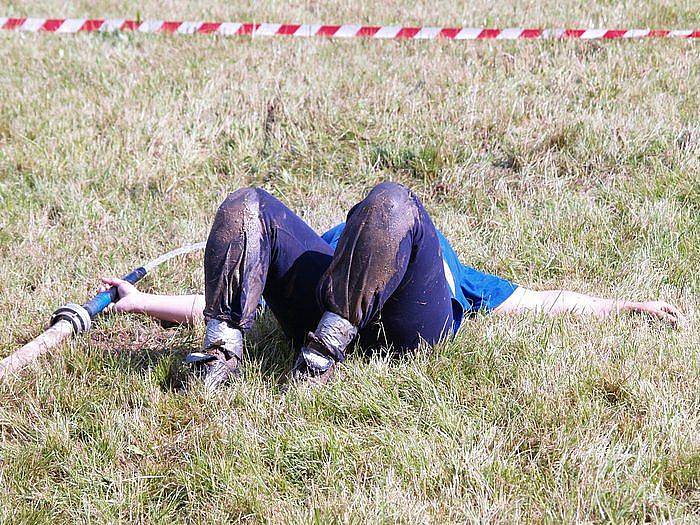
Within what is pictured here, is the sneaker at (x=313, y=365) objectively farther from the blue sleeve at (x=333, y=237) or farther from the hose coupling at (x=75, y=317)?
the hose coupling at (x=75, y=317)

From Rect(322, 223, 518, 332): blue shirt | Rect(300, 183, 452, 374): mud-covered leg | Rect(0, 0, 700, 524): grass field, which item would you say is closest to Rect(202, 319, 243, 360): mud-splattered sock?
Rect(0, 0, 700, 524): grass field

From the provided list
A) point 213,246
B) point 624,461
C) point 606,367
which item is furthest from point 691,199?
point 213,246

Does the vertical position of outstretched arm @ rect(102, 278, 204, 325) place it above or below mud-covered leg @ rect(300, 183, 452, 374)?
below

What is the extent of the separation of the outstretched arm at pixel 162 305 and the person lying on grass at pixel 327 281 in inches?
26.6

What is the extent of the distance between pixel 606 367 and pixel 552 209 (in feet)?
6.73

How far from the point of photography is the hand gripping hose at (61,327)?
3619mm

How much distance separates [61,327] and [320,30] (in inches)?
184

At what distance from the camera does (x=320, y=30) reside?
7684 millimetres

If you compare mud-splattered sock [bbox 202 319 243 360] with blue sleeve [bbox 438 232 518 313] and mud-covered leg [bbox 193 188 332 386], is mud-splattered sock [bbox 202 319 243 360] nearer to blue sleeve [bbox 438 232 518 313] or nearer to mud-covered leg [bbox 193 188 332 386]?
mud-covered leg [bbox 193 188 332 386]

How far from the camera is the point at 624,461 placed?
110 inches

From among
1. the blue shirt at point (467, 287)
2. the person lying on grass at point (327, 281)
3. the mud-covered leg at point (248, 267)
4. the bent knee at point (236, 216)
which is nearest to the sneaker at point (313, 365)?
the person lying on grass at point (327, 281)

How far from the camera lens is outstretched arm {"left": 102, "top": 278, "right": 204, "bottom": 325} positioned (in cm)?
405

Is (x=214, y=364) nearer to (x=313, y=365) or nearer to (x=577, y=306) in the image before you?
(x=313, y=365)

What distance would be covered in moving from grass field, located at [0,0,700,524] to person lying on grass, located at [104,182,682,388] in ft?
0.49
